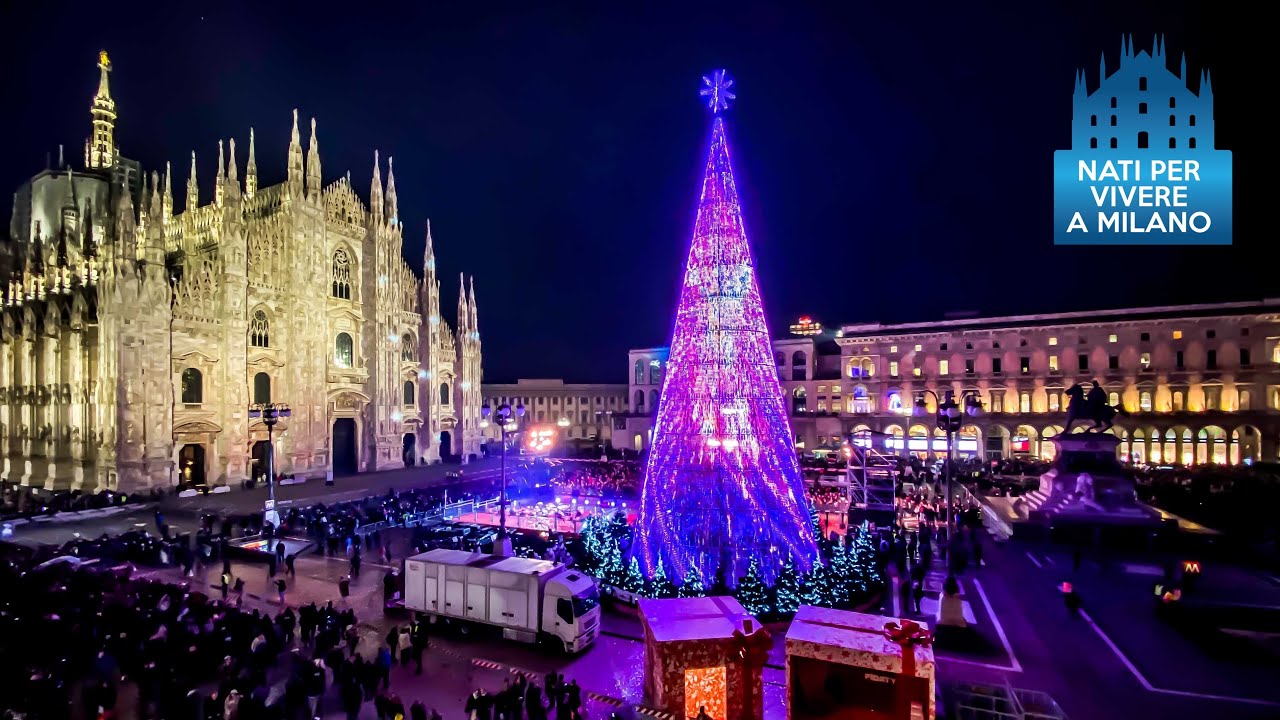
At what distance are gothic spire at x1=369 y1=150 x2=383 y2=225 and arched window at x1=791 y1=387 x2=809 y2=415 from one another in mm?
41812

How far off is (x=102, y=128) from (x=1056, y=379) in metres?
83.4

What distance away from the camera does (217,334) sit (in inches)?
1485

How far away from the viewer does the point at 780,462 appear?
51.9ft

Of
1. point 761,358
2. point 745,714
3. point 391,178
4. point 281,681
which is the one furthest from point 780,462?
point 391,178

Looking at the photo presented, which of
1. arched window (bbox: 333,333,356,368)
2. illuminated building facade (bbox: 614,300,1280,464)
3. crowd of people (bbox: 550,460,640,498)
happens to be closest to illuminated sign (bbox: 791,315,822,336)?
illuminated building facade (bbox: 614,300,1280,464)

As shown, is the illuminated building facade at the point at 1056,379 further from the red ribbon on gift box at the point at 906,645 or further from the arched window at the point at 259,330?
the arched window at the point at 259,330

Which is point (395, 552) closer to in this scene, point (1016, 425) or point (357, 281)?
point (357, 281)

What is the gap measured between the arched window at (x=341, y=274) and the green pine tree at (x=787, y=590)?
134 feet

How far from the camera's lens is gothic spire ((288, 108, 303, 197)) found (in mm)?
42062

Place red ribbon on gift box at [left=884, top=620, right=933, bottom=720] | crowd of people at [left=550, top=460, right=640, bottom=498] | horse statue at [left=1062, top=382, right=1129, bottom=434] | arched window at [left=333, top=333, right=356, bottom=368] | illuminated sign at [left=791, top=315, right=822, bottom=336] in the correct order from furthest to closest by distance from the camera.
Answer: illuminated sign at [left=791, top=315, right=822, bottom=336] < arched window at [left=333, top=333, right=356, bottom=368] < crowd of people at [left=550, top=460, right=640, bottom=498] < horse statue at [left=1062, top=382, right=1129, bottom=434] < red ribbon on gift box at [left=884, top=620, right=933, bottom=720]

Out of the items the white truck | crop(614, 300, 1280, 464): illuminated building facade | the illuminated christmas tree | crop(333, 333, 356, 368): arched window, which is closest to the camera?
the white truck

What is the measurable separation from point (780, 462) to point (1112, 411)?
22796 millimetres

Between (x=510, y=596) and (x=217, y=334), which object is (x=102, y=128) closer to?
(x=217, y=334)

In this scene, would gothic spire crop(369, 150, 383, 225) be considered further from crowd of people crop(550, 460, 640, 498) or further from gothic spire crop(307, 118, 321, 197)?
crowd of people crop(550, 460, 640, 498)
